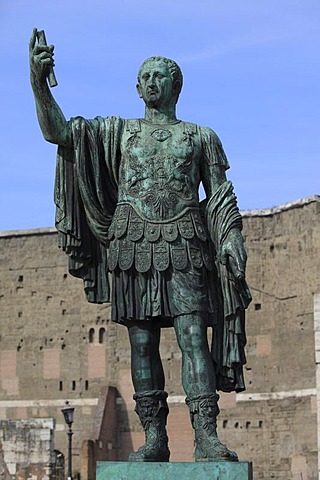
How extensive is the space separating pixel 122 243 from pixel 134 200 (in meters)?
0.23

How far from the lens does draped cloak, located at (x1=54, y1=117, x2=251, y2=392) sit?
663 cm

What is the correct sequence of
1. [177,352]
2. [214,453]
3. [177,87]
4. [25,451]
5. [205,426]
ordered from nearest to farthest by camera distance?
[214,453], [205,426], [177,87], [25,451], [177,352]

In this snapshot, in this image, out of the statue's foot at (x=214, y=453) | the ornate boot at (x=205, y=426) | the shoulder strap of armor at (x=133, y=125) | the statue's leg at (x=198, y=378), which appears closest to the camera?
the statue's foot at (x=214, y=453)

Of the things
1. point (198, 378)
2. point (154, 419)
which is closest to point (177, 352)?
point (154, 419)

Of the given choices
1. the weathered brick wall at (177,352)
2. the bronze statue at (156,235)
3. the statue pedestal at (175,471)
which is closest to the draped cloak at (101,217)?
the bronze statue at (156,235)

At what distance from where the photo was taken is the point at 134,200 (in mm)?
6613

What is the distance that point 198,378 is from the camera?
649 centimetres

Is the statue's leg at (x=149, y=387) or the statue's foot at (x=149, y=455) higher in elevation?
the statue's leg at (x=149, y=387)

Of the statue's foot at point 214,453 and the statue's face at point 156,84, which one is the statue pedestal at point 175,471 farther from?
the statue's face at point 156,84

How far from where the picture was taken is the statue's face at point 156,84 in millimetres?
6789

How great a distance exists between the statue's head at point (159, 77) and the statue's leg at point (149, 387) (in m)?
1.23

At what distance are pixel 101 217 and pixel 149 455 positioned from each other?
1.25 metres

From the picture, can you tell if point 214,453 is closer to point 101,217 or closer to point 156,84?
point 101,217

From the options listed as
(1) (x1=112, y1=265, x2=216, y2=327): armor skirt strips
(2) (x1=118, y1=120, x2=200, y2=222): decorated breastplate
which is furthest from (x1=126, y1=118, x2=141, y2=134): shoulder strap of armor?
(1) (x1=112, y1=265, x2=216, y2=327): armor skirt strips
